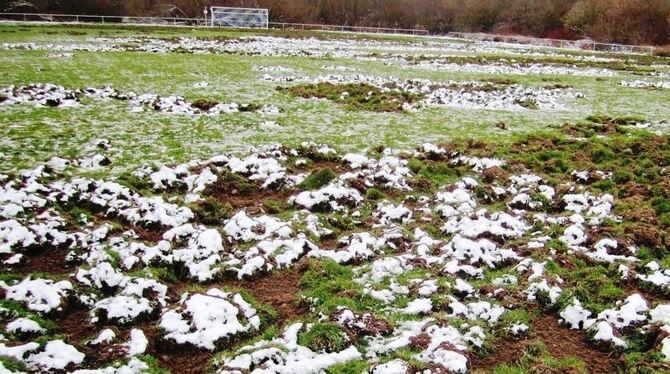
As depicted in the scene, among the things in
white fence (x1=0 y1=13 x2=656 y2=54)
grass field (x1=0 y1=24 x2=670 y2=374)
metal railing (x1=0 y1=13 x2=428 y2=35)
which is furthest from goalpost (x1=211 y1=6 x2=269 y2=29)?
grass field (x1=0 y1=24 x2=670 y2=374)

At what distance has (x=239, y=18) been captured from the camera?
247ft

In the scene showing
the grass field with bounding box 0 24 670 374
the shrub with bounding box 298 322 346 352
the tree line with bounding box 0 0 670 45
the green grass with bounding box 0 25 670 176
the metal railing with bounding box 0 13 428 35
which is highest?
the tree line with bounding box 0 0 670 45

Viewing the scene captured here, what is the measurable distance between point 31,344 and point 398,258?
4903 millimetres

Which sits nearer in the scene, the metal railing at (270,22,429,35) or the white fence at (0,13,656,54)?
the white fence at (0,13,656,54)

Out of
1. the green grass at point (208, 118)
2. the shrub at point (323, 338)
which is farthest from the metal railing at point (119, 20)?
the shrub at point (323, 338)

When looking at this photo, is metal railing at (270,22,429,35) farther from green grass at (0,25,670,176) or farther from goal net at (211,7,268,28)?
green grass at (0,25,670,176)

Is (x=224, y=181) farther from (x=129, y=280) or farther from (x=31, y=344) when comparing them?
(x=31, y=344)

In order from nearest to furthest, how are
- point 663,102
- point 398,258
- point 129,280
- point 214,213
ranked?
point 129,280, point 398,258, point 214,213, point 663,102

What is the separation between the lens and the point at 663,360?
5121 mm

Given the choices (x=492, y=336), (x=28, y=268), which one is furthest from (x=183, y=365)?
(x=492, y=336)

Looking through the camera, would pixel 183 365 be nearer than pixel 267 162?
Yes

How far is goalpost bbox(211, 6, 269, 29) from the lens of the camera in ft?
244

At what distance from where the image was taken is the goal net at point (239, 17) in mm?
74438

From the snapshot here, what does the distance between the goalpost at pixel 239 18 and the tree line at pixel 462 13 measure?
9601 millimetres
